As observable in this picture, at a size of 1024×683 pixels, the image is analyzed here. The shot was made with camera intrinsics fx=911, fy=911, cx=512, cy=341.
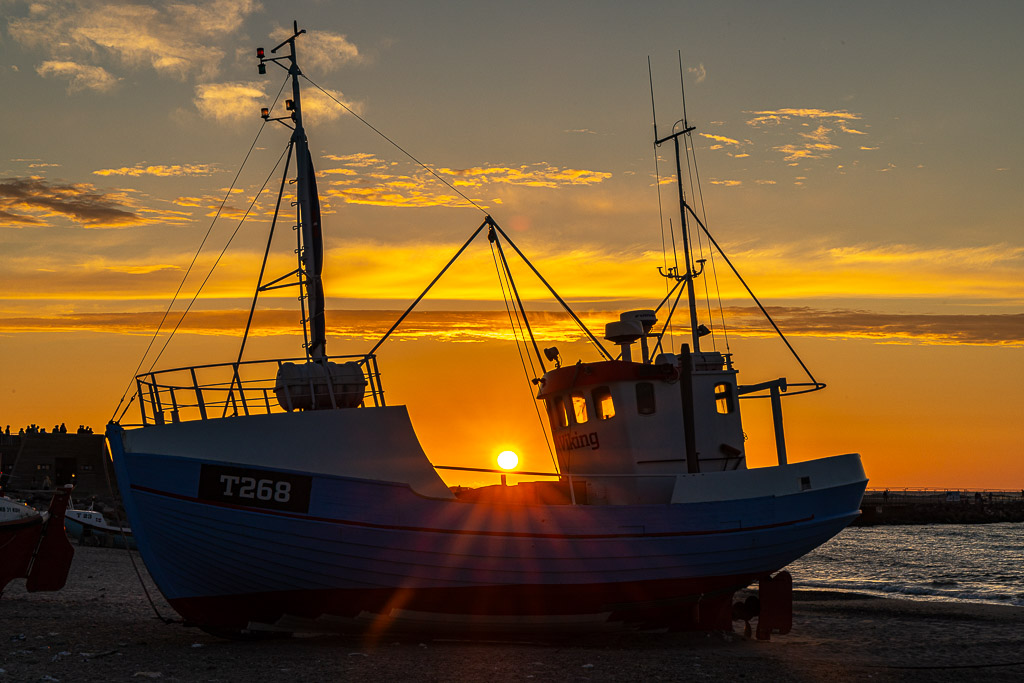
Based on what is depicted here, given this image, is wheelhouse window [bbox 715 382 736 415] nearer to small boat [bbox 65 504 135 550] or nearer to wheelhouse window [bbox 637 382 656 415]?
wheelhouse window [bbox 637 382 656 415]

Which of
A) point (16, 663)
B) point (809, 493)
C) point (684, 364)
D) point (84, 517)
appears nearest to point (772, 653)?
point (809, 493)

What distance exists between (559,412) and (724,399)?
11.7ft

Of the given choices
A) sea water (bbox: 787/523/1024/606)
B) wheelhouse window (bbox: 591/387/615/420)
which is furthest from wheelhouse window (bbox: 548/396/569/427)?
sea water (bbox: 787/523/1024/606)

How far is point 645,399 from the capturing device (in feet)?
59.8

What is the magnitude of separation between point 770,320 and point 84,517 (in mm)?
39251

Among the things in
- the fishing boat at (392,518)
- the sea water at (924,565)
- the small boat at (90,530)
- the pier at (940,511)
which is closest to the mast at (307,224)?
the fishing boat at (392,518)

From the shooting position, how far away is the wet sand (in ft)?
39.1

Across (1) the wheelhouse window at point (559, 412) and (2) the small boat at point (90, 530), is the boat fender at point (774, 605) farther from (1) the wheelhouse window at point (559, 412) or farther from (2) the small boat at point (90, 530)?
(2) the small boat at point (90, 530)

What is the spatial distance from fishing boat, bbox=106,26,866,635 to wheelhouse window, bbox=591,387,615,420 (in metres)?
0.19

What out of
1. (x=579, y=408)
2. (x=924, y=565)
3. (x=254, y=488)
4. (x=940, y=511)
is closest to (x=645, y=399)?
(x=579, y=408)

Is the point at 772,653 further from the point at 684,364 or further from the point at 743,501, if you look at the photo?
the point at 684,364

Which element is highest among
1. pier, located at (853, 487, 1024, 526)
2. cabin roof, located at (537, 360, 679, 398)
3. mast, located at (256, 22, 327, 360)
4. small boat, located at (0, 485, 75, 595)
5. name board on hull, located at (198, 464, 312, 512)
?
mast, located at (256, 22, 327, 360)

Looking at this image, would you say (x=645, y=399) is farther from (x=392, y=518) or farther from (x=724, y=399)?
(x=392, y=518)

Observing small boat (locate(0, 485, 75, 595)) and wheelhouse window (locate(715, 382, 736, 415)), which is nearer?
wheelhouse window (locate(715, 382, 736, 415))
